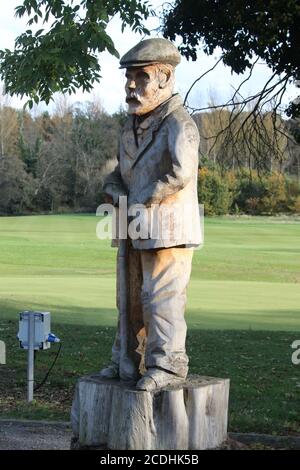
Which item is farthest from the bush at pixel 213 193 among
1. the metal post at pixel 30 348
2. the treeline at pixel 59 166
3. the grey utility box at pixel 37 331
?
the grey utility box at pixel 37 331

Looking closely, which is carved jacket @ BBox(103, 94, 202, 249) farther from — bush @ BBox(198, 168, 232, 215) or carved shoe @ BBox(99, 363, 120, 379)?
bush @ BBox(198, 168, 232, 215)

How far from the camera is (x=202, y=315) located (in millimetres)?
18906

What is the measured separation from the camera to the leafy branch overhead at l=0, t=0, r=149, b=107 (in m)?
11.9

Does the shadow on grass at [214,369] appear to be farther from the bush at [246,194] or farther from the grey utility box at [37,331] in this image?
the bush at [246,194]

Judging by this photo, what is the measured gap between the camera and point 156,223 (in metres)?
5.81

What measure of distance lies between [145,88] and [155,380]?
191 cm

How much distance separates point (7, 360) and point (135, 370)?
22.0 ft

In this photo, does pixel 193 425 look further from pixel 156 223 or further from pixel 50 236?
pixel 50 236

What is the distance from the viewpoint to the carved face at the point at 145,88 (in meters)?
5.99

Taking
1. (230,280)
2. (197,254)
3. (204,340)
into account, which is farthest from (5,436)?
(197,254)

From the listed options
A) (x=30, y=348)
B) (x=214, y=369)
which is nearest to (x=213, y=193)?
(x=214, y=369)

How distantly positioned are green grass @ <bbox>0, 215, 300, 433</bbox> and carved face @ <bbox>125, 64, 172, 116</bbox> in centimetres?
393

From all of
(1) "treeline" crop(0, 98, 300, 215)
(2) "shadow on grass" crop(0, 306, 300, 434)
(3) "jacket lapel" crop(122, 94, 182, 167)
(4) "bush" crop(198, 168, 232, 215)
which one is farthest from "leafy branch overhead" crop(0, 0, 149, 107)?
(1) "treeline" crop(0, 98, 300, 215)

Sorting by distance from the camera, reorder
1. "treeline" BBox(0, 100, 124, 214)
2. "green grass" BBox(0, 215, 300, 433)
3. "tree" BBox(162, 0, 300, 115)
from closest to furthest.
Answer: "green grass" BBox(0, 215, 300, 433)
"tree" BBox(162, 0, 300, 115)
"treeline" BBox(0, 100, 124, 214)
